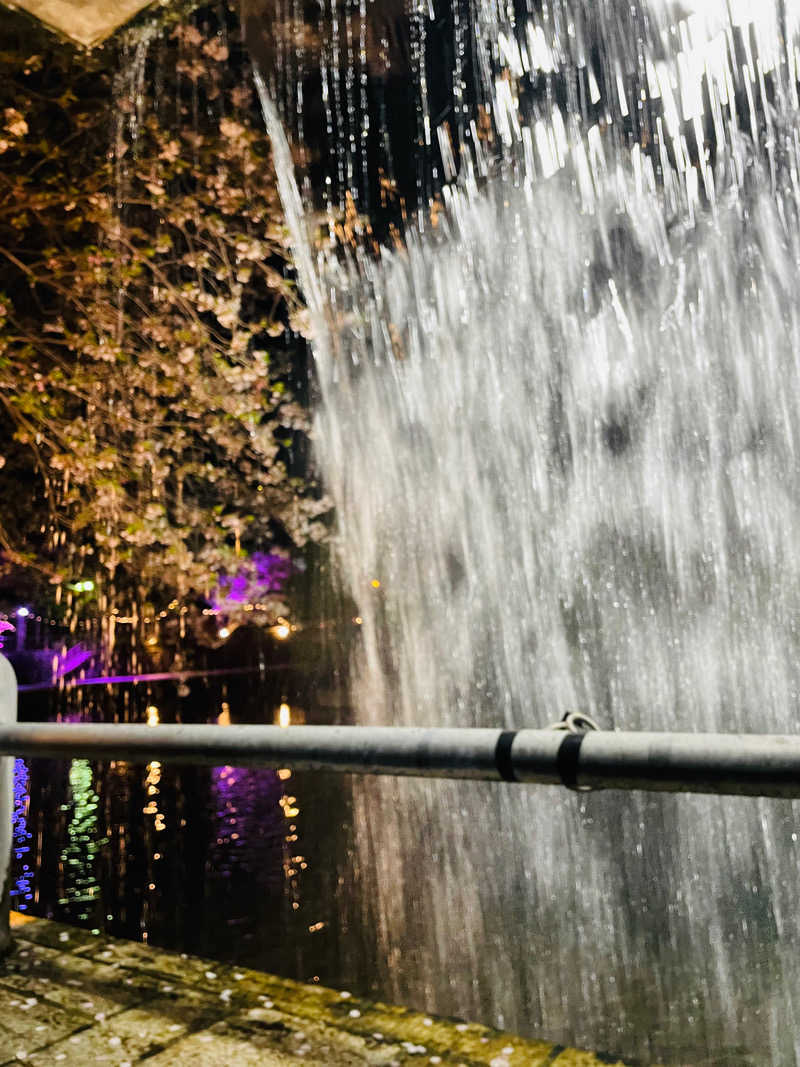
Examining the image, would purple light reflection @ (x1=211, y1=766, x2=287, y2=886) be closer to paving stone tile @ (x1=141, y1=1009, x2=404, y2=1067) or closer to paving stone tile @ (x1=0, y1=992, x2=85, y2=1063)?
paving stone tile @ (x1=0, y1=992, x2=85, y2=1063)

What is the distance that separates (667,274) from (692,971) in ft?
52.7

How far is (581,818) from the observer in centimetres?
859

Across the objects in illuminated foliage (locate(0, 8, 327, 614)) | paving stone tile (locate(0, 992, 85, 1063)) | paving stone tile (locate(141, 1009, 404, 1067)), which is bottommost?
paving stone tile (locate(141, 1009, 404, 1067))

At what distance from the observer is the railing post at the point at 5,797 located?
10.4 ft

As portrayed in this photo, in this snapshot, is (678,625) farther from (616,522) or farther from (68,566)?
(68,566)

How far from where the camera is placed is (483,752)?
206cm

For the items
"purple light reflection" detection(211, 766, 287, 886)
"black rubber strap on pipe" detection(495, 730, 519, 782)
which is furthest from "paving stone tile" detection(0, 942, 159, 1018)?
"purple light reflection" detection(211, 766, 287, 886)

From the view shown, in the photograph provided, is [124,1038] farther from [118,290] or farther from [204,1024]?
[118,290]

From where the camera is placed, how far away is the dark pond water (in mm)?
5898

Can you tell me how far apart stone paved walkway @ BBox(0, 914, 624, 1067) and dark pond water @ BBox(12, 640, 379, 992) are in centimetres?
78

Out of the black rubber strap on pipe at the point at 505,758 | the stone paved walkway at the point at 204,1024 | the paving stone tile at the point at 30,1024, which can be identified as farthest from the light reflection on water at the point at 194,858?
the black rubber strap on pipe at the point at 505,758

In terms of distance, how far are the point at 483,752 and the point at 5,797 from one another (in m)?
2.01

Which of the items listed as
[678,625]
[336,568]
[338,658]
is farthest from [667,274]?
[336,568]

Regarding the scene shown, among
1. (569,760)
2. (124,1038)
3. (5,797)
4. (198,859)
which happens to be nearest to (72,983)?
(124,1038)
